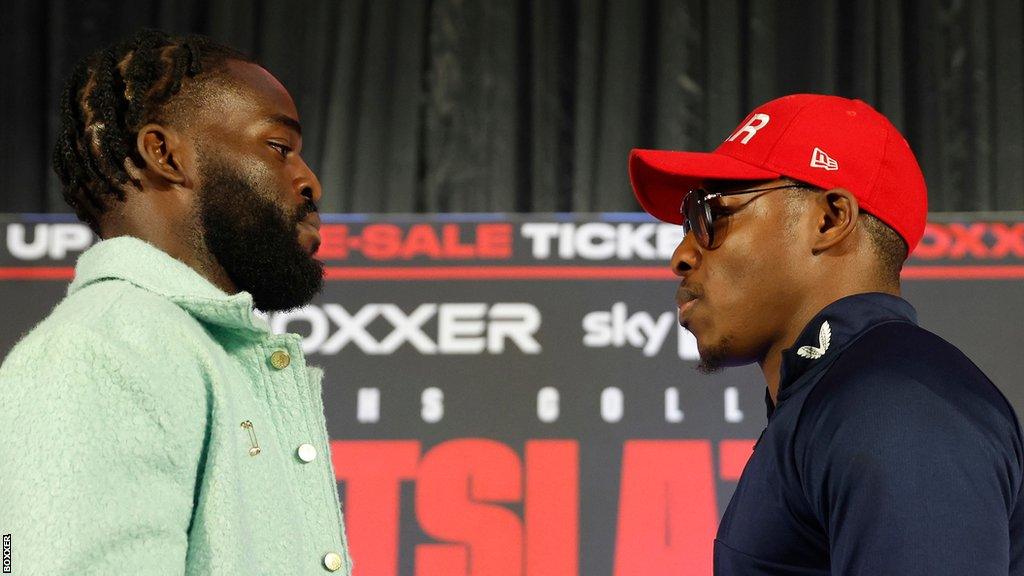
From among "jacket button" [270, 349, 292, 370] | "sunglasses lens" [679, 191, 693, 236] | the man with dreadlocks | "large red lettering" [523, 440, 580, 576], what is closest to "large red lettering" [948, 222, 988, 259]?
"large red lettering" [523, 440, 580, 576]

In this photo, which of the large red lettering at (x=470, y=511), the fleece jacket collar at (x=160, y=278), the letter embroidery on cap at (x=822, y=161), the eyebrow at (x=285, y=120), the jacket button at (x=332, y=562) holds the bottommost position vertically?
the large red lettering at (x=470, y=511)

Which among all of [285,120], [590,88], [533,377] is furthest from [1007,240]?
[285,120]

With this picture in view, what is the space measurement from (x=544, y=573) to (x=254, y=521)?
1369 mm

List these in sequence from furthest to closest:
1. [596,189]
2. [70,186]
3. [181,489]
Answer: [596,189]
[70,186]
[181,489]

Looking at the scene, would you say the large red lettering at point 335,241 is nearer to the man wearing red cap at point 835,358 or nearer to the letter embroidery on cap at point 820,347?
the man wearing red cap at point 835,358

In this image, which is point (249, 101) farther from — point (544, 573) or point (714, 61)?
point (714, 61)

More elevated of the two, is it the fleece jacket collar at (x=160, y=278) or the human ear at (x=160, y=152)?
the human ear at (x=160, y=152)

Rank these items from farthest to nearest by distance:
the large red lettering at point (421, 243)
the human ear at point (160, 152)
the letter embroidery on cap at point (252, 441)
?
the large red lettering at point (421, 243), the human ear at point (160, 152), the letter embroidery on cap at point (252, 441)

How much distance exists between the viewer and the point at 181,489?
40.5 inches

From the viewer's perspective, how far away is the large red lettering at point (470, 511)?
2412mm

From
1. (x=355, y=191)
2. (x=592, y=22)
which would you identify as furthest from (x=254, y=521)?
(x=592, y=22)

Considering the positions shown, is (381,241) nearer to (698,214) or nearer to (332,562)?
(698,214)

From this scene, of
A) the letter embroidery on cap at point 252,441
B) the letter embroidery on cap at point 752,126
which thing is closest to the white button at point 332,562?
the letter embroidery on cap at point 252,441

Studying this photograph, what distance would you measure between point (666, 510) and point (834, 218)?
48.3 inches
